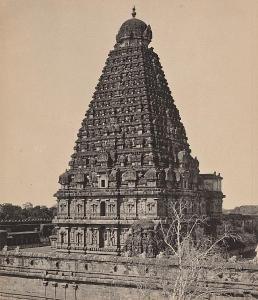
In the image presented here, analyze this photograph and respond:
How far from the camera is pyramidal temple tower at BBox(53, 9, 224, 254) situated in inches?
1570

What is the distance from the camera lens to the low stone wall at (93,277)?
90.1 feet

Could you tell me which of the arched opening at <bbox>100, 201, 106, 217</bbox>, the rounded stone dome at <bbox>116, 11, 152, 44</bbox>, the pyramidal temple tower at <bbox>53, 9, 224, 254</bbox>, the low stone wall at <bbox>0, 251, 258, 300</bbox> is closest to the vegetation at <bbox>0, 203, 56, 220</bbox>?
the pyramidal temple tower at <bbox>53, 9, 224, 254</bbox>

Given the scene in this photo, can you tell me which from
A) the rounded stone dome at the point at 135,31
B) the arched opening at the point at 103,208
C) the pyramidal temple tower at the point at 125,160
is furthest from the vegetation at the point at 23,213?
the rounded stone dome at the point at 135,31

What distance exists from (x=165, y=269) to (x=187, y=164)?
15.7 metres

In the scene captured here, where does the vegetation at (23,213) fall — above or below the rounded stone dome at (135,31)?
below

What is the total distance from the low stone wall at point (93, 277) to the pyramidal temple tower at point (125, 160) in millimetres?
7426

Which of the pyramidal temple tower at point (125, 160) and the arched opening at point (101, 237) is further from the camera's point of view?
the arched opening at point (101, 237)

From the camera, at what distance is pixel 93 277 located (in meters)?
31.2

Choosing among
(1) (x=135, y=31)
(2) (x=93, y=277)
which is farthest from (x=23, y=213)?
(2) (x=93, y=277)

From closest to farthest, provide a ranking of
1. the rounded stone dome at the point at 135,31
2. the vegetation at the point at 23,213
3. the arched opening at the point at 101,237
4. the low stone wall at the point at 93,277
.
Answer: the low stone wall at the point at 93,277
the arched opening at the point at 101,237
the rounded stone dome at the point at 135,31
the vegetation at the point at 23,213

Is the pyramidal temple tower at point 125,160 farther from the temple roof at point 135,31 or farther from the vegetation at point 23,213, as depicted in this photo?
the vegetation at point 23,213

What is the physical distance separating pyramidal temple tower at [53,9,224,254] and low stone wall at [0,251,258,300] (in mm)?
7426

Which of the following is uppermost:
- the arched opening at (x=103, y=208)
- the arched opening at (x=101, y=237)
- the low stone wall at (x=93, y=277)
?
the arched opening at (x=103, y=208)

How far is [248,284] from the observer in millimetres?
27062
